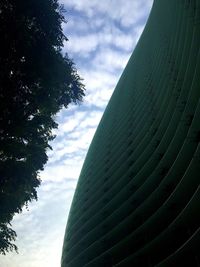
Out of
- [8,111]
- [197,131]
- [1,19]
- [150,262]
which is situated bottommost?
[150,262]

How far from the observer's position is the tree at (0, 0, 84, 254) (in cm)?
866

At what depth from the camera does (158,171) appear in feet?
36.3

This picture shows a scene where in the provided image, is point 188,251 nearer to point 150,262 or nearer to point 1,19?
point 150,262

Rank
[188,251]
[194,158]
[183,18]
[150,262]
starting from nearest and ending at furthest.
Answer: [188,251], [194,158], [150,262], [183,18]

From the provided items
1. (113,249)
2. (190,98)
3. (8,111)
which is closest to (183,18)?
(190,98)

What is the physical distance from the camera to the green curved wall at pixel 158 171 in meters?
8.78

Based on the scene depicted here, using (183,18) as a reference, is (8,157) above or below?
below

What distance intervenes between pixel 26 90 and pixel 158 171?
16.9 ft

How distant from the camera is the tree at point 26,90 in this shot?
341 inches

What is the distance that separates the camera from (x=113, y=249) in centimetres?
1267

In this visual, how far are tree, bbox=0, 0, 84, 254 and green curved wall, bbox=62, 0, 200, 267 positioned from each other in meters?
3.80

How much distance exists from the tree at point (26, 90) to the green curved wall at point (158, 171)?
380 centimetres

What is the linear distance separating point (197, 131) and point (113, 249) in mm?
6335

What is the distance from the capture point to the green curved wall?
878 centimetres
